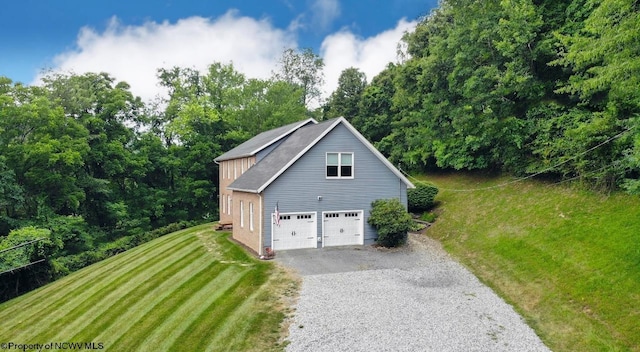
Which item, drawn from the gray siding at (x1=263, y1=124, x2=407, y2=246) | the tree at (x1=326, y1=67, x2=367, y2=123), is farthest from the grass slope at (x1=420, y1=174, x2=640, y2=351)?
the tree at (x1=326, y1=67, x2=367, y2=123)

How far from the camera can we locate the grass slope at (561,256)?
10.7 meters

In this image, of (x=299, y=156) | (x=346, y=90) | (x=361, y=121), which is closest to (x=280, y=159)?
(x=299, y=156)

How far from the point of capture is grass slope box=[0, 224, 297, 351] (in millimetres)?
11336

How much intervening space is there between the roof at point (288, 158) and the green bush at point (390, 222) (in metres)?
1.94

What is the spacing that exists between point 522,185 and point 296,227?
12.5 m

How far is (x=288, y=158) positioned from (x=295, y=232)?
12.2ft

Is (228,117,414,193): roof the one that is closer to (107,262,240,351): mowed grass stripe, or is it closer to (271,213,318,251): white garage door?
(271,213,318,251): white garage door

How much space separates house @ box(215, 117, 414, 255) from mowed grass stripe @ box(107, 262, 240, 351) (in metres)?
3.27

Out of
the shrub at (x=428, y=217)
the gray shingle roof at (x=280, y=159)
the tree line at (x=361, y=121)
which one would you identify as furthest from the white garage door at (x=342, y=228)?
the tree line at (x=361, y=121)

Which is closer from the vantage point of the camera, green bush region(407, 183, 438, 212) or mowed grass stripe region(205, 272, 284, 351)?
mowed grass stripe region(205, 272, 284, 351)

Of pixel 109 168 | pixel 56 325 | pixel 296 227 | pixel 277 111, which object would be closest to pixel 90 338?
pixel 56 325

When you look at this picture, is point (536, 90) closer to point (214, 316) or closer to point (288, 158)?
point (288, 158)

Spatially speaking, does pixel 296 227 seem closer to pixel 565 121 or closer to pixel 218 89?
pixel 565 121

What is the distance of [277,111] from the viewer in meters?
42.2
